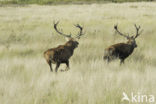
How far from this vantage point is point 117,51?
294 inches

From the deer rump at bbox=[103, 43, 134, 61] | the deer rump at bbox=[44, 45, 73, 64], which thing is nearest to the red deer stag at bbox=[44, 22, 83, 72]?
the deer rump at bbox=[44, 45, 73, 64]

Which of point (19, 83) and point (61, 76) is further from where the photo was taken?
point (61, 76)

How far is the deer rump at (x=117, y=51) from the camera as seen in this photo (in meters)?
7.38

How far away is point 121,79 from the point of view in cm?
567

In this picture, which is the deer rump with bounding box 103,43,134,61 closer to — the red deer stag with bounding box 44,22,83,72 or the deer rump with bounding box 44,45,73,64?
the red deer stag with bounding box 44,22,83,72

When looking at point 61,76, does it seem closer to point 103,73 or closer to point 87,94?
point 103,73

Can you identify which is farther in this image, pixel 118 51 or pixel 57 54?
pixel 118 51

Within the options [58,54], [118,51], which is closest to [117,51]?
[118,51]

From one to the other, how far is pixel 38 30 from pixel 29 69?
8163 millimetres

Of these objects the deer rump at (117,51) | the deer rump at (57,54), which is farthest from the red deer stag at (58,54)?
the deer rump at (117,51)

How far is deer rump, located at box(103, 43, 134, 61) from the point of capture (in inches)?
291

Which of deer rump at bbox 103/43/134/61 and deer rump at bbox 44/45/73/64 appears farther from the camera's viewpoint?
deer rump at bbox 103/43/134/61

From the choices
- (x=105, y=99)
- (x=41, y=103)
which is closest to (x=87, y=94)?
(x=105, y=99)

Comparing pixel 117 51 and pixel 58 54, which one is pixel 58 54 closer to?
pixel 58 54
